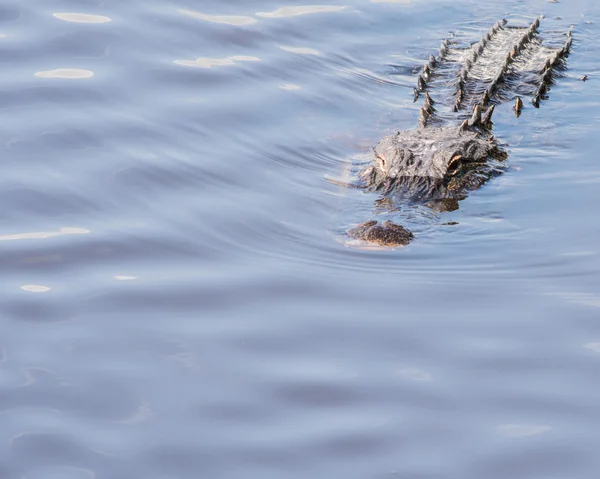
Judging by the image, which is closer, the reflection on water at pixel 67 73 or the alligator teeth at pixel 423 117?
the alligator teeth at pixel 423 117

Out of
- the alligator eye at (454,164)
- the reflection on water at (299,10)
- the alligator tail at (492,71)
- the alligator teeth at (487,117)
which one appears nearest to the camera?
the alligator eye at (454,164)

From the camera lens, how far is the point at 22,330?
472 cm

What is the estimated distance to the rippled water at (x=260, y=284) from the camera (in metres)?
3.97

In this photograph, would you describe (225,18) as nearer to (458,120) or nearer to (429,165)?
(458,120)

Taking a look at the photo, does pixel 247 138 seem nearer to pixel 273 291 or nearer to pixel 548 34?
pixel 273 291

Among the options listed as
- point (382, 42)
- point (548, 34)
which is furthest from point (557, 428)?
point (548, 34)

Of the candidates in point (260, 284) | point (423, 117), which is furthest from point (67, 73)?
point (260, 284)

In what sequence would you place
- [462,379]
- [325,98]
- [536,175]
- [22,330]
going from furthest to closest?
1. [325,98]
2. [536,175]
3. [22,330]
4. [462,379]

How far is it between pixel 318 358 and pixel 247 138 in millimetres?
3146

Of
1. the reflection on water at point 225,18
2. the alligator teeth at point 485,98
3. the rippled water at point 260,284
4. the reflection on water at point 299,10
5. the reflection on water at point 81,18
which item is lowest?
the rippled water at point 260,284

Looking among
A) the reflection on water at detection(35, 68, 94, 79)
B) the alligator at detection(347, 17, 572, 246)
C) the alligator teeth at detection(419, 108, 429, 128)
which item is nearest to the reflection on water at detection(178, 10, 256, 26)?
the alligator at detection(347, 17, 572, 246)

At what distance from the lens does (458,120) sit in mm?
8258

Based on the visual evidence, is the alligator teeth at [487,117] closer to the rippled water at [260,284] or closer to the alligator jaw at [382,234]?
the rippled water at [260,284]

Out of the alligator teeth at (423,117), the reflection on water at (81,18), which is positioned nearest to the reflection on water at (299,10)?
the reflection on water at (81,18)
